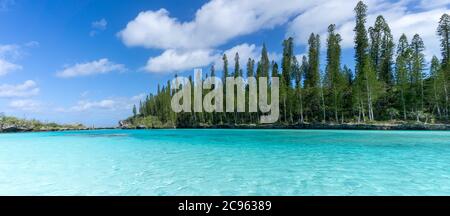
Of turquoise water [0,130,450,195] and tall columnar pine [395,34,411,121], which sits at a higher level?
tall columnar pine [395,34,411,121]

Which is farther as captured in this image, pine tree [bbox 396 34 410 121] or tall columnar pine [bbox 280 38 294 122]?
tall columnar pine [bbox 280 38 294 122]

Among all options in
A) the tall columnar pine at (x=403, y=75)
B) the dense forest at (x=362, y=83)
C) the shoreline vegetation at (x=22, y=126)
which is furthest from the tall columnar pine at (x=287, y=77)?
the shoreline vegetation at (x=22, y=126)

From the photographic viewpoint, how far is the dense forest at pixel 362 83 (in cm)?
3400

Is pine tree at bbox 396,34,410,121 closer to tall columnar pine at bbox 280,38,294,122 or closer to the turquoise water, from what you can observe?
tall columnar pine at bbox 280,38,294,122

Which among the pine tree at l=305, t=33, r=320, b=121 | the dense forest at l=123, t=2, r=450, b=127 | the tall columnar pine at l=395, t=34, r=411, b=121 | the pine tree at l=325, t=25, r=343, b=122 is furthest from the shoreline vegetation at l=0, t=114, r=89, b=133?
the tall columnar pine at l=395, t=34, r=411, b=121

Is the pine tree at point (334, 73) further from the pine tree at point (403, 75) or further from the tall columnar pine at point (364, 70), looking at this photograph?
the pine tree at point (403, 75)

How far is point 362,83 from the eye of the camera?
120 ft

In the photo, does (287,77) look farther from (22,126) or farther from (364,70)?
(22,126)

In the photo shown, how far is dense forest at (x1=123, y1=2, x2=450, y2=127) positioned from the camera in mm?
34000

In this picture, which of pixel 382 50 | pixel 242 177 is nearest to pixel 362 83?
pixel 382 50

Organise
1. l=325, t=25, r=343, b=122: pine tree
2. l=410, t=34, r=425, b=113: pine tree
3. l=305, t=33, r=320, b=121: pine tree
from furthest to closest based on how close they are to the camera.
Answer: l=305, t=33, r=320, b=121: pine tree < l=325, t=25, r=343, b=122: pine tree < l=410, t=34, r=425, b=113: pine tree
